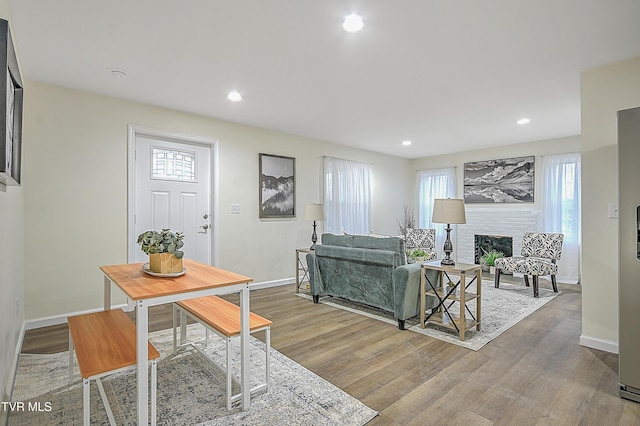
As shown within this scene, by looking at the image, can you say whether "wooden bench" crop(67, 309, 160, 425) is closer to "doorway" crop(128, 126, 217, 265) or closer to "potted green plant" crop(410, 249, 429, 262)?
"doorway" crop(128, 126, 217, 265)

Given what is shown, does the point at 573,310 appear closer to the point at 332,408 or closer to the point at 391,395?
the point at 391,395

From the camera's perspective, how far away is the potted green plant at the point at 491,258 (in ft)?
20.2

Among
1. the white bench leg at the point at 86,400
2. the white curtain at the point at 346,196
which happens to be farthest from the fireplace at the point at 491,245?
the white bench leg at the point at 86,400

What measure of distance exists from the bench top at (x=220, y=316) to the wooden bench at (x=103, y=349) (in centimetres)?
37

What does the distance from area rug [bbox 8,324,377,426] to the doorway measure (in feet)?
5.68

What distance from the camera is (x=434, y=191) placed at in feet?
23.9

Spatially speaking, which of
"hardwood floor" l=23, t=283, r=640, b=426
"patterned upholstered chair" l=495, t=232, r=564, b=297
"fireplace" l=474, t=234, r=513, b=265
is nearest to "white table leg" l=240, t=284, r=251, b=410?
"hardwood floor" l=23, t=283, r=640, b=426

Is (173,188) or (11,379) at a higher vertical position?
(173,188)

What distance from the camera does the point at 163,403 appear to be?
1957mm

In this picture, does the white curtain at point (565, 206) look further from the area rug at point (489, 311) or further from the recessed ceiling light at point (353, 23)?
the recessed ceiling light at point (353, 23)

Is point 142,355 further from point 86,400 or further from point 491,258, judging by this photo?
point 491,258

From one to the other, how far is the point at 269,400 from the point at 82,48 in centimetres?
291

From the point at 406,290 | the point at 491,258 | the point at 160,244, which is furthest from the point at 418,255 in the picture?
the point at 160,244

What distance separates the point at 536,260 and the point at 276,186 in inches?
153
